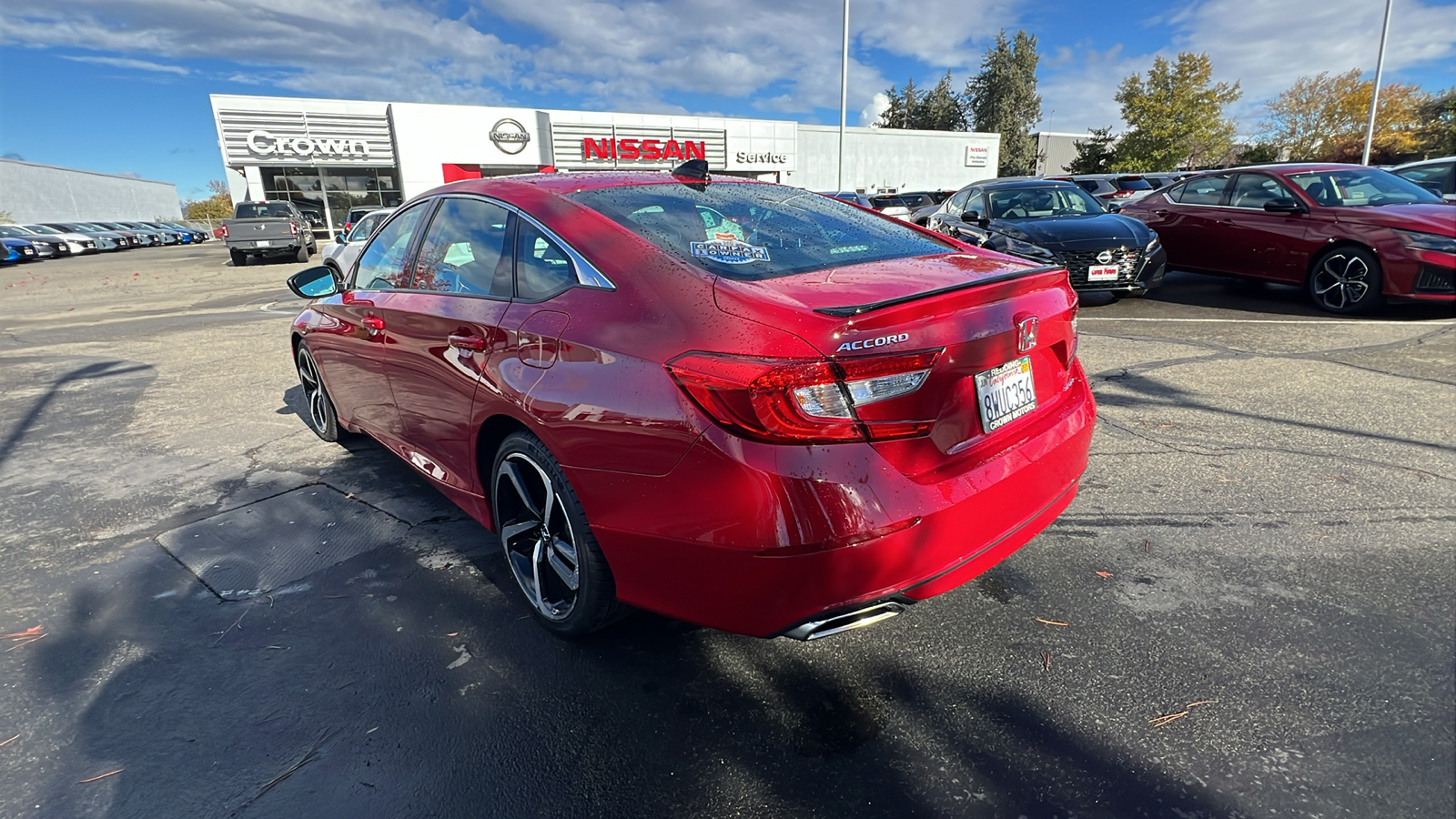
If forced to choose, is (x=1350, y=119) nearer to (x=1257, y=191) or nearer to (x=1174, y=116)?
(x=1174, y=116)

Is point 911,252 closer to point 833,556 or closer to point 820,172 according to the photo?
point 833,556

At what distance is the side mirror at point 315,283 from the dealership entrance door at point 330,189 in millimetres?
35811

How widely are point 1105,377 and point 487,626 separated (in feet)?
15.8

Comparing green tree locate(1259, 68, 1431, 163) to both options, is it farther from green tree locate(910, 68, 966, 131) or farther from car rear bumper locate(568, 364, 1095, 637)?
car rear bumper locate(568, 364, 1095, 637)

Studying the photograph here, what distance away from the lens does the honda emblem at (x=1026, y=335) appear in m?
2.16

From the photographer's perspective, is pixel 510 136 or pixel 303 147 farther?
pixel 510 136

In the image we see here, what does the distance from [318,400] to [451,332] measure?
8.34 feet

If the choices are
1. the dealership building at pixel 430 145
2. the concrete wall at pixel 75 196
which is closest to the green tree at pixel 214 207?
the concrete wall at pixel 75 196

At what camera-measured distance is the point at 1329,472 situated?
12.2ft

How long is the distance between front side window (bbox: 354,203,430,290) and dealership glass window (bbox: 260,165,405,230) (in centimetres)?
3649

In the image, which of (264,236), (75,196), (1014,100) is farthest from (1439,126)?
(75,196)

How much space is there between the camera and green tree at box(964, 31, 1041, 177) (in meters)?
65.6

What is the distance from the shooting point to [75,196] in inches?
2446

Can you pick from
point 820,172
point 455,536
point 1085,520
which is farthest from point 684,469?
point 820,172
